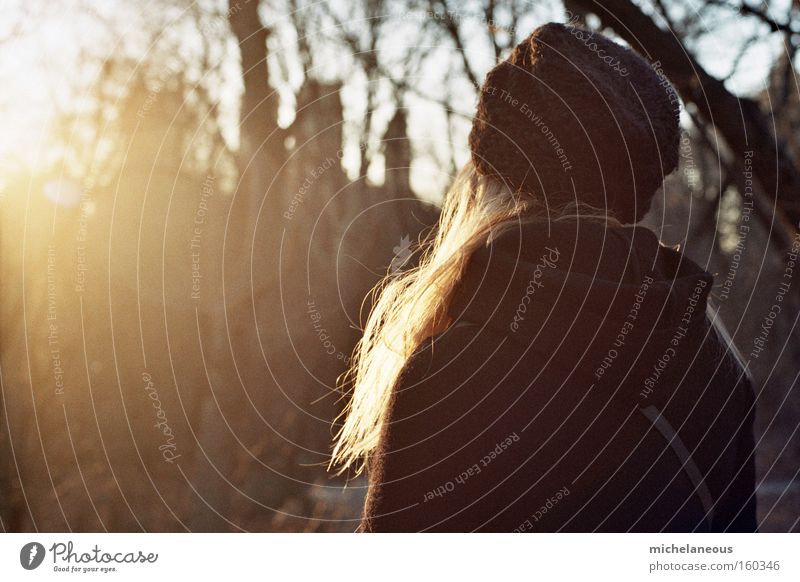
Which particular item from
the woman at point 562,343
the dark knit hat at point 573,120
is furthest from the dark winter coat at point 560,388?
the dark knit hat at point 573,120

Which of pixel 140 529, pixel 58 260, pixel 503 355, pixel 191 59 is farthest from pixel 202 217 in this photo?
pixel 503 355

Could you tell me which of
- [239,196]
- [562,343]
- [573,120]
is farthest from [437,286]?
[239,196]

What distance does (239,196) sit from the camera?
147 inches

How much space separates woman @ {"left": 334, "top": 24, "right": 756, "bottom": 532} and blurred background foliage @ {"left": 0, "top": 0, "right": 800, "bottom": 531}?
254 mm

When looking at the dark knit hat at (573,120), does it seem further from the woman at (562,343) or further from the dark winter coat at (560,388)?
the dark winter coat at (560,388)

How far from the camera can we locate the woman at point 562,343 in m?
1.18

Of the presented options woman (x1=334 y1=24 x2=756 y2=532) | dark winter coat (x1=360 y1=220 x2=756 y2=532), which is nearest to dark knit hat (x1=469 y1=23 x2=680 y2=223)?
woman (x1=334 y1=24 x2=756 y2=532)

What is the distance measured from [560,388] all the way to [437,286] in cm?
27

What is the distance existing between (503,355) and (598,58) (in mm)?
557

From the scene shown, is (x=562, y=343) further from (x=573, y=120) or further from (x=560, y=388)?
(x=573, y=120)

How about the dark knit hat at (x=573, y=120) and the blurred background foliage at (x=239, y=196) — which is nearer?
the dark knit hat at (x=573, y=120)

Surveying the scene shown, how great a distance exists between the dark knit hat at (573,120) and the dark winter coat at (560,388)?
0.37 feet

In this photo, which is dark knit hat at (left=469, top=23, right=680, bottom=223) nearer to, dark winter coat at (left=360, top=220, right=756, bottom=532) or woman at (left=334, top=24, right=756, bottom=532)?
woman at (left=334, top=24, right=756, bottom=532)

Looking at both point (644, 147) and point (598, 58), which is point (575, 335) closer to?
point (644, 147)
